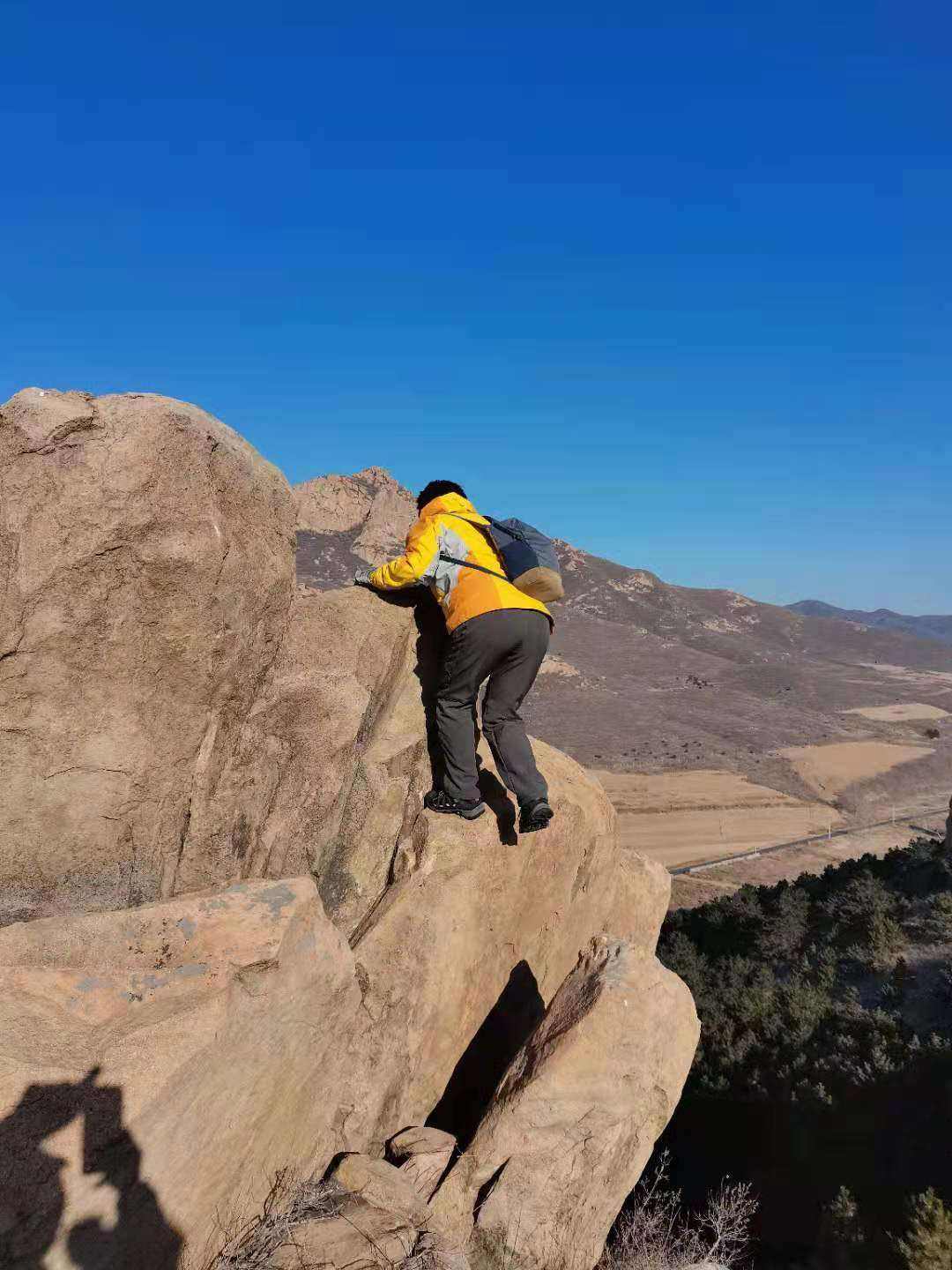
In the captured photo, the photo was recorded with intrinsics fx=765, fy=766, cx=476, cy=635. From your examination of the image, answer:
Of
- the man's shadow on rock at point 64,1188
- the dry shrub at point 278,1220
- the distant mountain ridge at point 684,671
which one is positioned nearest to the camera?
the man's shadow on rock at point 64,1188

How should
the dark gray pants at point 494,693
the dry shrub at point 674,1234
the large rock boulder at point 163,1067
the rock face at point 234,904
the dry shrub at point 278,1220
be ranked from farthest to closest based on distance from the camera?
the dry shrub at point 674,1234 → the dark gray pants at point 494,693 → the dry shrub at point 278,1220 → the rock face at point 234,904 → the large rock boulder at point 163,1067

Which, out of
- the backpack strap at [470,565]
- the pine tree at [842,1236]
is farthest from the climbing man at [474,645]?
the pine tree at [842,1236]

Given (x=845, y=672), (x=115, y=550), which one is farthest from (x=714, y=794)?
(x=845, y=672)

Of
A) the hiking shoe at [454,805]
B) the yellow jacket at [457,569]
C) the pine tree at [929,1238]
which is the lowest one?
the pine tree at [929,1238]

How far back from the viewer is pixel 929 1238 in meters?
7.27

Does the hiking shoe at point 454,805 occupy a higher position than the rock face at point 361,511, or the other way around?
the rock face at point 361,511

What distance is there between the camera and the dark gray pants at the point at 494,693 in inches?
219

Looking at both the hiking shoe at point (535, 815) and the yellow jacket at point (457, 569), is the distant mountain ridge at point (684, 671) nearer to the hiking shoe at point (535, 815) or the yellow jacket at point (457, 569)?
the yellow jacket at point (457, 569)

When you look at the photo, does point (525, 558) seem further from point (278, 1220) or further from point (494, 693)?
point (278, 1220)

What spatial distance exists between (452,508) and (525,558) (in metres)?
0.70

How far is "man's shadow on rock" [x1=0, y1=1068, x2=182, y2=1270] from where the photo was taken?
304 cm

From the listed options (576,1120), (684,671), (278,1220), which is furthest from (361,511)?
(278,1220)

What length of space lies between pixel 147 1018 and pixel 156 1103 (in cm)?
39

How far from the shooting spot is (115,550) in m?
4.73
